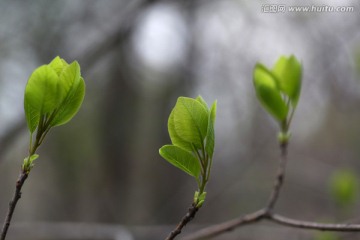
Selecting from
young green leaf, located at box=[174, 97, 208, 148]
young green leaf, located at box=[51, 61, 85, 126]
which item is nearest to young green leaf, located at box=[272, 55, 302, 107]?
young green leaf, located at box=[174, 97, 208, 148]

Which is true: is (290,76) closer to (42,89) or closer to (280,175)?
(280,175)

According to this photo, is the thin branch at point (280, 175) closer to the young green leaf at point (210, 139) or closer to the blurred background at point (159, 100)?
the young green leaf at point (210, 139)

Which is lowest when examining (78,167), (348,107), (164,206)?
(164,206)

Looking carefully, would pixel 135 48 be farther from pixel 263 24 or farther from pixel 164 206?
pixel 164 206

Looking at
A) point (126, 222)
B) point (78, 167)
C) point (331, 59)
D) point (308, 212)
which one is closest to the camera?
point (331, 59)

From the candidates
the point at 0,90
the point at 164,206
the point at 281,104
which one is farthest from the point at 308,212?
the point at 281,104

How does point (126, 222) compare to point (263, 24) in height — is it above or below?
below

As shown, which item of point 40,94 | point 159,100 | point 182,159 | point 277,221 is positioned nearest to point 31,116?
point 40,94

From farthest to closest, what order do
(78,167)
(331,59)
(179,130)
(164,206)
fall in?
(78,167)
(164,206)
(331,59)
(179,130)
